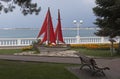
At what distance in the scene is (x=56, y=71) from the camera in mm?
15438

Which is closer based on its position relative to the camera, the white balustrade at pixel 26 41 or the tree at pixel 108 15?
the tree at pixel 108 15

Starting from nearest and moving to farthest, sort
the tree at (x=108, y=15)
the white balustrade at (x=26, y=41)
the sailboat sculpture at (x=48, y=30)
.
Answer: the tree at (x=108, y=15), the sailboat sculpture at (x=48, y=30), the white balustrade at (x=26, y=41)

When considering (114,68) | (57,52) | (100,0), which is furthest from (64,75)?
(57,52)

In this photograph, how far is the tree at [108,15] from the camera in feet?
54.1

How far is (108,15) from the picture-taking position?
18.0m

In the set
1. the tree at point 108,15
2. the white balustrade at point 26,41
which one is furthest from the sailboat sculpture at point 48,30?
the white balustrade at point 26,41

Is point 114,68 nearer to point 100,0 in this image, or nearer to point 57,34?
point 100,0

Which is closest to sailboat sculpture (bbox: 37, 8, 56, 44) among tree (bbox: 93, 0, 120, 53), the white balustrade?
tree (bbox: 93, 0, 120, 53)

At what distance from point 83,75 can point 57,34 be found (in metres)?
16.0

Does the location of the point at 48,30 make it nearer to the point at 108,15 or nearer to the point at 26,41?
the point at 26,41

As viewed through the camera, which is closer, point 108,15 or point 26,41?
point 108,15

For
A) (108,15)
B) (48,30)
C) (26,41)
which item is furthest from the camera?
(26,41)

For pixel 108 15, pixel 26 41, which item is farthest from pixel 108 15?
pixel 26 41

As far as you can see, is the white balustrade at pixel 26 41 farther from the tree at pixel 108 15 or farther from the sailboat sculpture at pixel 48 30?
the tree at pixel 108 15
